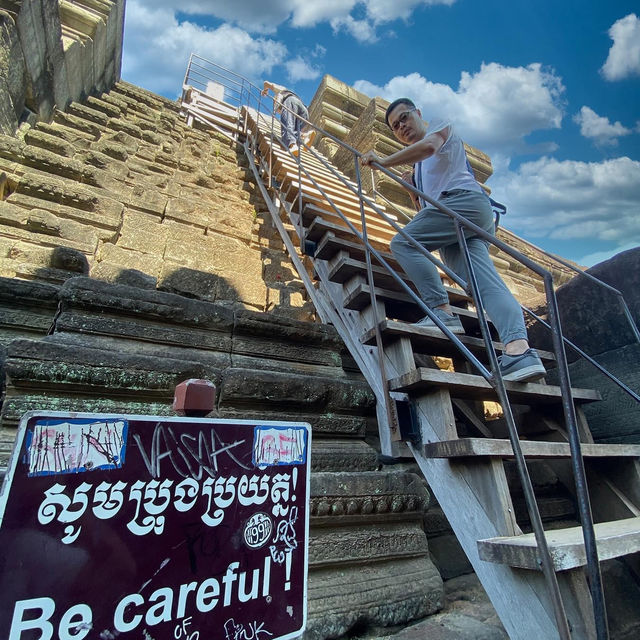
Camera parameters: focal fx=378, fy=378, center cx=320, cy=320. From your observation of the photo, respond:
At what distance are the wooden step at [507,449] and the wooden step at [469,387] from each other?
254 mm

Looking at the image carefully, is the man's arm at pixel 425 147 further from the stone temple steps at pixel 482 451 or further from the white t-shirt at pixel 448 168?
the stone temple steps at pixel 482 451

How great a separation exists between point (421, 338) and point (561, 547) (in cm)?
112

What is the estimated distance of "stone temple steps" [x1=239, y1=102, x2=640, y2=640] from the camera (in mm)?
1049

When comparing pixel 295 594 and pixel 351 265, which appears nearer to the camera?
pixel 295 594

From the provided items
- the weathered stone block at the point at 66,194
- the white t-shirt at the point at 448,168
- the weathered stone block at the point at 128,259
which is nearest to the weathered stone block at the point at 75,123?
the weathered stone block at the point at 66,194

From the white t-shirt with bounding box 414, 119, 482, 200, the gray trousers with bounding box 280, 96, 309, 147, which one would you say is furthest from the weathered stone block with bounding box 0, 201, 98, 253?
the gray trousers with bounding box 280, 96, 309, 147

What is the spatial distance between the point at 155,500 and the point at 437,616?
130 cm

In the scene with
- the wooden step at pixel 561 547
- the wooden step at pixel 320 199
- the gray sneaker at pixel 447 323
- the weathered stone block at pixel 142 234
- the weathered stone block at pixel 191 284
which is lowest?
the wooden step at pixel 561 547

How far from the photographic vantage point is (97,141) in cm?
475

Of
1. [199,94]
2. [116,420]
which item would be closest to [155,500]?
[116,420]

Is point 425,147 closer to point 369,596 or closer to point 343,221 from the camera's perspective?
point 343,221

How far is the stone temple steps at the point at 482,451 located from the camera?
3.44 ft

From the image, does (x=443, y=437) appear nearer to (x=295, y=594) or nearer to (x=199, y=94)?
(x=295, y=594)

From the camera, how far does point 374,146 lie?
19.5 feet
